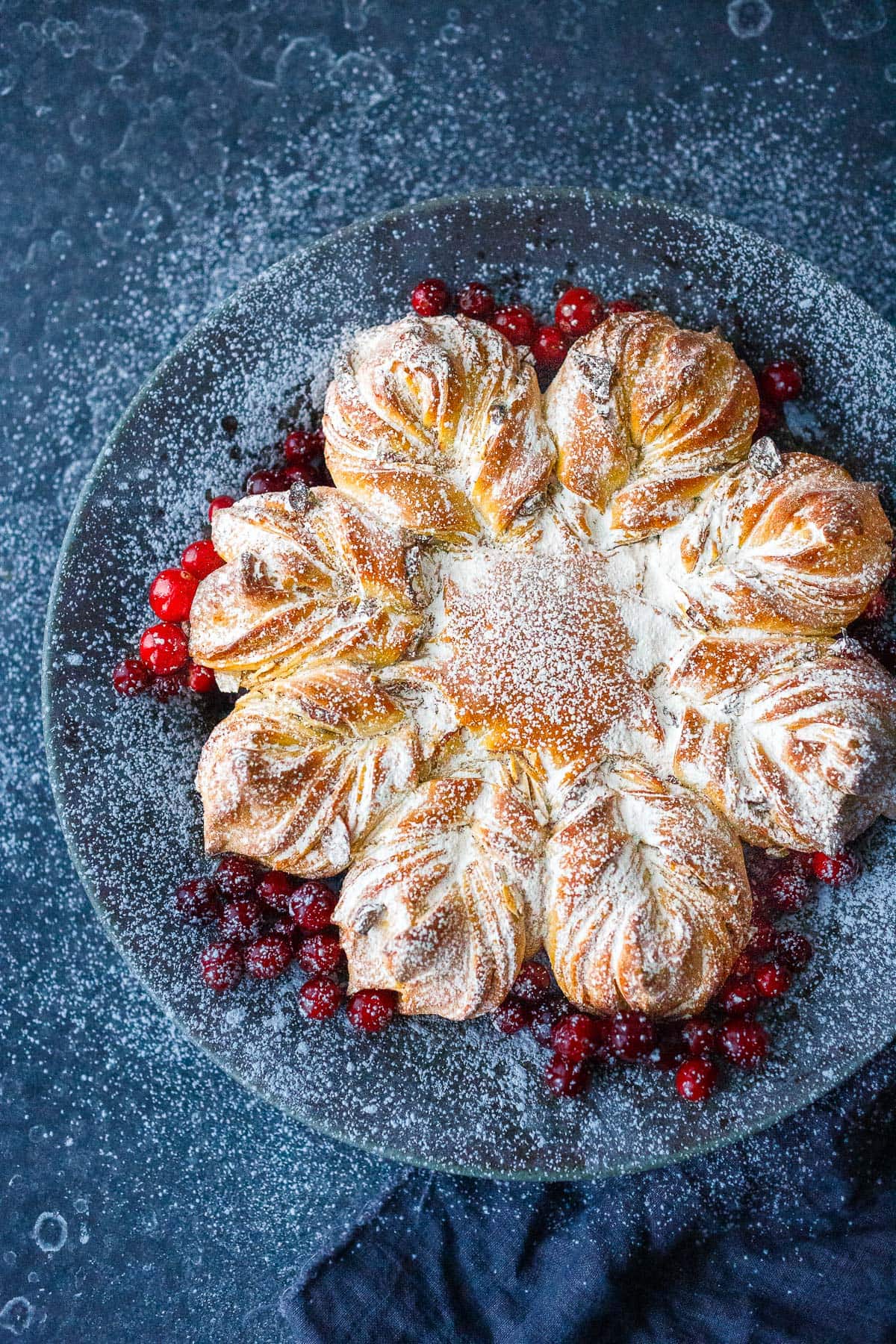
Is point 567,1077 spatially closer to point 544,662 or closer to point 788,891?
point 788,891

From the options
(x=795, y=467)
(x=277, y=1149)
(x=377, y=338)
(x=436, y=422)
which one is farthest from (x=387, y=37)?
(x=277, y=1149)

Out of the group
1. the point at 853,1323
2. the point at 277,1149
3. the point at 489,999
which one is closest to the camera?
the point at 489,999

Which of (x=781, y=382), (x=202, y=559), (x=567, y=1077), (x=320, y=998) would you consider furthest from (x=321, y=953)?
(x=781, y=382)

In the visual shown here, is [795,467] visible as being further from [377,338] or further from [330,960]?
[330,960]

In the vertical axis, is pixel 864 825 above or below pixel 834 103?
below

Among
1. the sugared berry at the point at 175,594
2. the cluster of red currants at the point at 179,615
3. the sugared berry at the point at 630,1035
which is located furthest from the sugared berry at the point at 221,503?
the sugared berry at the point at 630,1035

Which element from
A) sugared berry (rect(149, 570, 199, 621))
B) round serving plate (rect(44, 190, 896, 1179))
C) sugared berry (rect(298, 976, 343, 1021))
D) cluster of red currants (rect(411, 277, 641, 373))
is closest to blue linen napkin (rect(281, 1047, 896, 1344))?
round serving plate (rect(44, 190, 896, 1179))
